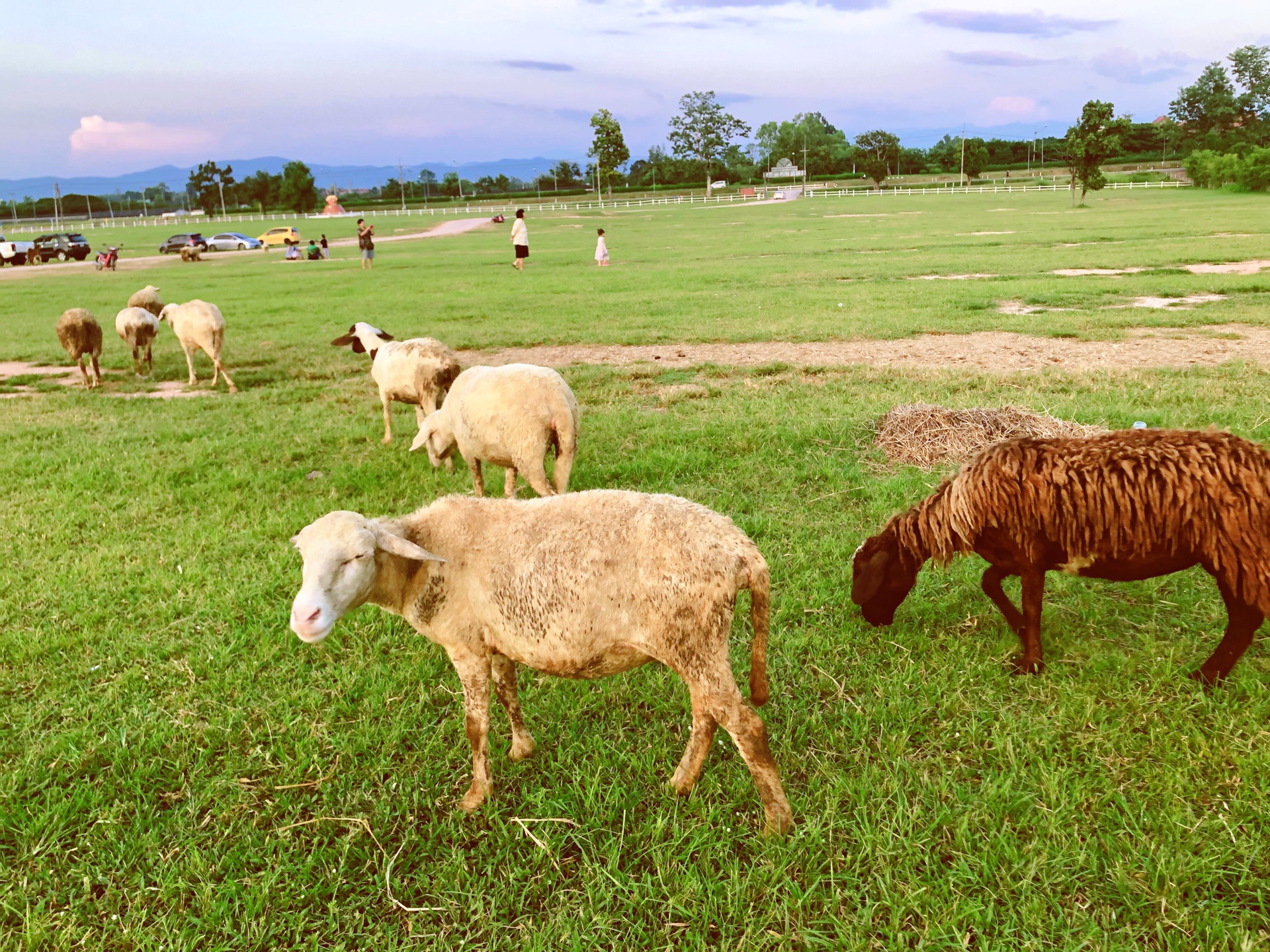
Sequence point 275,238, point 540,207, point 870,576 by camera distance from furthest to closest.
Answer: point 540,207 < point 275,238 < point 870,576

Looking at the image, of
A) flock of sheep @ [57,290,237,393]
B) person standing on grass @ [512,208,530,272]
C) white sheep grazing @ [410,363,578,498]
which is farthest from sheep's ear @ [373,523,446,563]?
person standing on grass @ [512,208,530,272]

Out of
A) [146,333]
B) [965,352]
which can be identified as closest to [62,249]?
[146,333]

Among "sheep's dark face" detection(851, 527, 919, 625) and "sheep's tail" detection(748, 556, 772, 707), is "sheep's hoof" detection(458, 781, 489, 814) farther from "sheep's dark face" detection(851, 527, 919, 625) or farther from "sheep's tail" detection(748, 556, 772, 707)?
"sheep's dark face" detection(851, 527, 919, 625)

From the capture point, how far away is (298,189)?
88.8 metres

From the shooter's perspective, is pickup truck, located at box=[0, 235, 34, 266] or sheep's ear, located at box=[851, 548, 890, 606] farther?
pickup truck, located at box=[0, 235, 34, 266]

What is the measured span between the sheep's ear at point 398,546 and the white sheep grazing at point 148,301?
14.7 meters

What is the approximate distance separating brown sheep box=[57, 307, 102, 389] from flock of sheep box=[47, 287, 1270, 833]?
11378 millimetres

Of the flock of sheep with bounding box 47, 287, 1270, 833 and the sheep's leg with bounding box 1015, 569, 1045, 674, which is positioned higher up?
the flock of sheep with bounding box 47, 287, 1270, 833

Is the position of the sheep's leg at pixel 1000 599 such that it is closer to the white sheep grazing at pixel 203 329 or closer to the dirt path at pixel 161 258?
the white sheep grazing at pixel 203 329

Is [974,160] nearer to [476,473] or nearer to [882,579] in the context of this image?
[476,473]

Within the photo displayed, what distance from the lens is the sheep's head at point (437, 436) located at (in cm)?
682

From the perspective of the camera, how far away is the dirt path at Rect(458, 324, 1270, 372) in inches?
406

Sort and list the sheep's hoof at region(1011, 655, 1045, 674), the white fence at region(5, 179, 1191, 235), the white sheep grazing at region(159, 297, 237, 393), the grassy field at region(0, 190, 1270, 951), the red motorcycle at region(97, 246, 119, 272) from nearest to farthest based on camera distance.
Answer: the grassy field at region(0, 190, 1270, 951)
the sheep's hoof at region(1011, 655, 1045, 674)
the white sheep grazing at region(159, 297, 237, 393)
the red motorcycle at region(97, 246, 119, 272)
the white fence at region(5, 179, 1191, 235)

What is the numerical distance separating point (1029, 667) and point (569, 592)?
2670 millimetres
